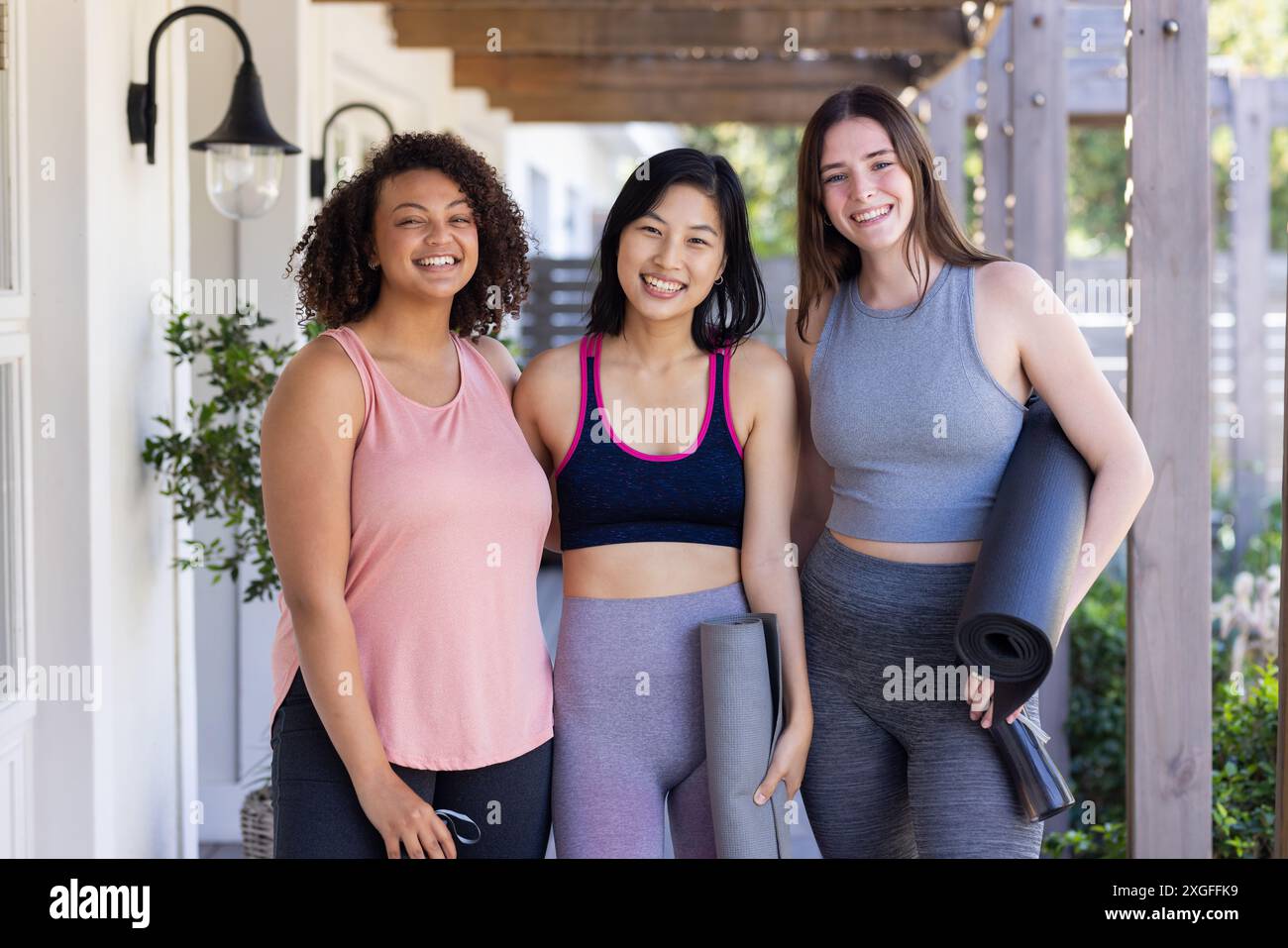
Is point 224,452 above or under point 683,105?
under

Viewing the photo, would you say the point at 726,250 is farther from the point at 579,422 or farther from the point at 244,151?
the point at 244,151

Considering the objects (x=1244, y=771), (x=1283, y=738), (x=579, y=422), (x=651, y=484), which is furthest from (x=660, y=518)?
(x=1244, y=771)

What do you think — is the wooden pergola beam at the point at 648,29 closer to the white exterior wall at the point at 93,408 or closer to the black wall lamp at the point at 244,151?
the black wall lamp at the point at 244,151

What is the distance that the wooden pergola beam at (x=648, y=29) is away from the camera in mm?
5150

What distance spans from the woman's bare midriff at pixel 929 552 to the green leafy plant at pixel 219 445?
5.32 ft

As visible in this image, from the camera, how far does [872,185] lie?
2.13m

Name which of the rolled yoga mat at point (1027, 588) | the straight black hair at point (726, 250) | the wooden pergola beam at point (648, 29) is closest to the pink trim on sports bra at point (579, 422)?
the straight black hair at point (726, 250)

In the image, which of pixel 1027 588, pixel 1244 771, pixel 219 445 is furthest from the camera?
pixel 1244 771

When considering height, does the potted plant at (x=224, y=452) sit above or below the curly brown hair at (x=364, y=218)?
below

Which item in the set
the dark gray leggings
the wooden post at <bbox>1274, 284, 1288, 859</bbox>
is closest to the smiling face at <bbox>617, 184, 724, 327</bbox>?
the dark gray leggings

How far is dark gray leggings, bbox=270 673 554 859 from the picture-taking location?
196cm

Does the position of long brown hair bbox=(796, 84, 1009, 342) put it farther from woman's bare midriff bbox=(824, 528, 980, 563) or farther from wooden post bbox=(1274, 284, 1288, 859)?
wooden post bbox=(1274, 284, 1288, 859)

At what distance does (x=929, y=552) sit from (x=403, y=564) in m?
0.80

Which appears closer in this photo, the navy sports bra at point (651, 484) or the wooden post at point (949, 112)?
the navy sports bra at point (651, 484)
